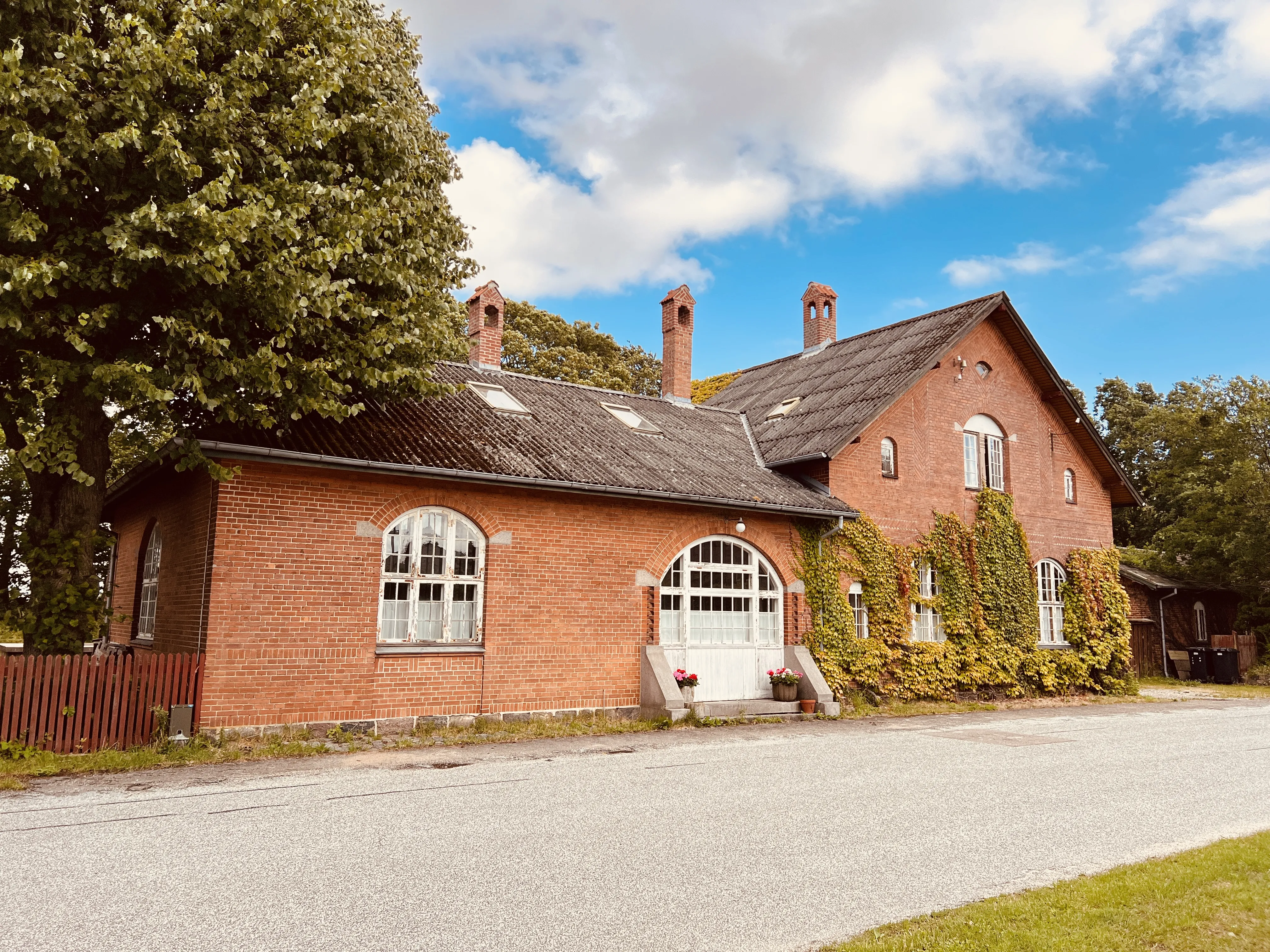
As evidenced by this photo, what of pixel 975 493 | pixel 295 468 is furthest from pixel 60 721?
pixel 975 493

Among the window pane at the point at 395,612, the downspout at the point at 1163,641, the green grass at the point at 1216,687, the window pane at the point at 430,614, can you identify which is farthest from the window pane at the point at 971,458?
the window pane at the point at 395,612

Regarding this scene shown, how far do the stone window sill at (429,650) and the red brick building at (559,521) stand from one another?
0.11 ft

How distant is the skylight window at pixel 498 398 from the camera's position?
54.3ft

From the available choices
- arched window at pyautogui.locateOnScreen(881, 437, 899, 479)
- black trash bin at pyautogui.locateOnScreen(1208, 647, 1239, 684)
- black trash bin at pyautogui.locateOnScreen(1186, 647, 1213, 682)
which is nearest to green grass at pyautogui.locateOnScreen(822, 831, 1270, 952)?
arched window at pyautogui.locateOnScreen(881, 437, 899, 479)

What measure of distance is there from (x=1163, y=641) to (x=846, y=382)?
15.4 meters

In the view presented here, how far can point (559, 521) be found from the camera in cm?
1412

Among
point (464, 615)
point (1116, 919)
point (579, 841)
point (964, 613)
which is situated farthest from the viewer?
point (964, 613)

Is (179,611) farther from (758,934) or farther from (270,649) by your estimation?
(758,934)

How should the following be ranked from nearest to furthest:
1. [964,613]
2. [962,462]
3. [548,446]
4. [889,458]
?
[548,446], [889,458], [964,613], [962,462]

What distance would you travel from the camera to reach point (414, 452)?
1274cm

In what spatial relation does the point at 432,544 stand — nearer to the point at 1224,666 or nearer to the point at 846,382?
the point at 846,382

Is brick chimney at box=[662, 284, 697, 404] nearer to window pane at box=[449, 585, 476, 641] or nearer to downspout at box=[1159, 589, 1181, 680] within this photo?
window pane at box=[449, 585, 476, 641]

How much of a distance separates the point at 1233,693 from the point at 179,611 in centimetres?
2437

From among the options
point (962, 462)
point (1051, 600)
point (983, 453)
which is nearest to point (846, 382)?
point (962, 462)
